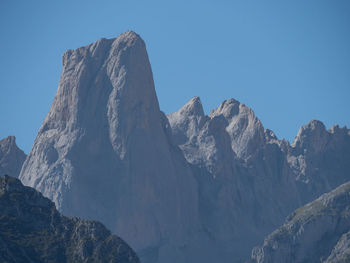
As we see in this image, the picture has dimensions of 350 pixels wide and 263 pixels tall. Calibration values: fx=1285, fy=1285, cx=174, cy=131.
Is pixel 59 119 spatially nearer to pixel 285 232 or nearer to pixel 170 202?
pixel 170 202

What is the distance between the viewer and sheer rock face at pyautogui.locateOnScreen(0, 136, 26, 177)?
7461 inches

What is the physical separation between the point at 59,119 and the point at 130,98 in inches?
441

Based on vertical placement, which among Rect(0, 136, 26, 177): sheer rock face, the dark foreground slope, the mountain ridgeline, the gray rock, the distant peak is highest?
the distant peak

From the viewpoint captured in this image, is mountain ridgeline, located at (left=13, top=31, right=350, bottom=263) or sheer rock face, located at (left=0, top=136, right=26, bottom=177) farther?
sheer rock face, located at (left=0, top=136, right=26, bottom=177)

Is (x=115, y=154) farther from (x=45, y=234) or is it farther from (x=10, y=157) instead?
(x=45, y=234)

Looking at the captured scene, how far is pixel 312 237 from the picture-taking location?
162 metres

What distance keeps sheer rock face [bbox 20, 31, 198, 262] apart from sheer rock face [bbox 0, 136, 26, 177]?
10.1 m

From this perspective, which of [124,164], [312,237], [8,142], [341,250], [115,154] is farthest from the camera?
[8,142]

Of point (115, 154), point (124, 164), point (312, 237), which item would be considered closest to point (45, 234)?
point (312, 237)

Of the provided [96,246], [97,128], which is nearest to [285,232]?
[97,128]

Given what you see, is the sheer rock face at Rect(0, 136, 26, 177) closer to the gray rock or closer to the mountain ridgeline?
the mountain ridgeline

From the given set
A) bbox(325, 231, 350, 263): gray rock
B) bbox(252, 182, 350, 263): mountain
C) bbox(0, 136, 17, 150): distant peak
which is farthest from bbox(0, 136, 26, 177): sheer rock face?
bbox(325, 231, 350, 263): gray rock

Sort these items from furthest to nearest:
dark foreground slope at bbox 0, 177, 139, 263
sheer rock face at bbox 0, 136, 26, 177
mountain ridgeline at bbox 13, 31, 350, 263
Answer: sheer rock face at bbox 0, 136, 26, 177 → mountain ridgeline at bbox 13, 31, 350, 263 → dark foreground slope at bbox 0, 177, 139, 263

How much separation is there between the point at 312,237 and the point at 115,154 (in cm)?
3026
